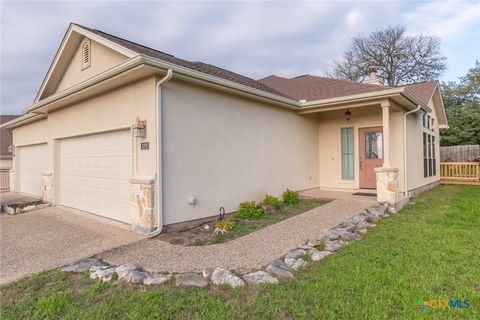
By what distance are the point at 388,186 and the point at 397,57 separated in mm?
21062

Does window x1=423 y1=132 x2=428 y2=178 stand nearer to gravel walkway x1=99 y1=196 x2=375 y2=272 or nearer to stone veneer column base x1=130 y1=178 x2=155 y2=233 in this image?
gravel walkway x1=99 y1=196 x2=375 y2=272

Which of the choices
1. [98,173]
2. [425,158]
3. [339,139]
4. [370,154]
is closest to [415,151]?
[425,158]

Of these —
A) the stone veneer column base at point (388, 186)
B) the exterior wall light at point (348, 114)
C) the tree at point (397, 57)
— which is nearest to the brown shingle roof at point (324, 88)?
the exterior wall light at point (348, 114)

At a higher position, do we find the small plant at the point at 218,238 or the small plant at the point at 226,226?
the small plant at the point at 226,226

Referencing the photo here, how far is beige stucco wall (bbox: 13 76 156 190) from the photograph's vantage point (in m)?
5.25

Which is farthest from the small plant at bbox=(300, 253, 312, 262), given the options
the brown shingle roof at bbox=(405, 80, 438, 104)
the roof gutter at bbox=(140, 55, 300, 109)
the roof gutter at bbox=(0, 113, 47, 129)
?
the roof gutter at bbox=(0, 113, 47, 129)

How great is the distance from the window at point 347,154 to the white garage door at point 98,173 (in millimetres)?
7113

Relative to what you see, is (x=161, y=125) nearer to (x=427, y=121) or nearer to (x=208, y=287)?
(x=208, y=287)

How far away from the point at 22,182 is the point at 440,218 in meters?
15.3

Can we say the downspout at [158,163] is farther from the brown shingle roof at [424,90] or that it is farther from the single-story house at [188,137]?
the brown shingle roof at [424,90]

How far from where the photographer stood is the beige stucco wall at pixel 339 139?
8492 mm

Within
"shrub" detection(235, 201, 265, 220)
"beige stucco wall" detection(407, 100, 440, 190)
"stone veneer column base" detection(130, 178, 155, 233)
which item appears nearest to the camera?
"stone veneer column base" detection(130, 178, 155, 233)

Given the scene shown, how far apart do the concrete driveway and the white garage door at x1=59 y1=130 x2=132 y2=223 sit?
1.45 ft

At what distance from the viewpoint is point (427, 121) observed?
11531 millimetres
